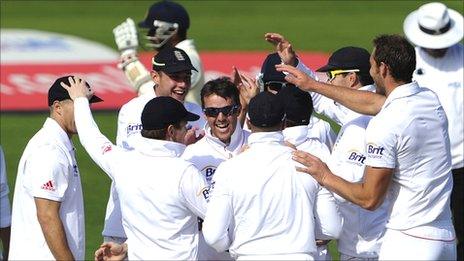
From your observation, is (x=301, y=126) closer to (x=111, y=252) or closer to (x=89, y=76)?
(x=111, y=252)

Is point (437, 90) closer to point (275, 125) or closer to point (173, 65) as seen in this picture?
point (173, 65)

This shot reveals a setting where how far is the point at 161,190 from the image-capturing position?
6559 mm

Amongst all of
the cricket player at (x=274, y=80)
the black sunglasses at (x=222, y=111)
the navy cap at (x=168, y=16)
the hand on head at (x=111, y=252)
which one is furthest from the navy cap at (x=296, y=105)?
the navy cap at (x=168, y=16)

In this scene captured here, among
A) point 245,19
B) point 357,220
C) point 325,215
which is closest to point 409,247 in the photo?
point 357,220

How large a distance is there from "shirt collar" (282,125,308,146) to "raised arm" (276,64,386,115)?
26 centimetres

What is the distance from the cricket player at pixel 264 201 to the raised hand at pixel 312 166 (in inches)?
1.5

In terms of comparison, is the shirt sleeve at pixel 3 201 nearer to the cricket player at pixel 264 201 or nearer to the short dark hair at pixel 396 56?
the cricket player at pixel 264 201

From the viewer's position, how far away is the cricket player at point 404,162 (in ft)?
21.9

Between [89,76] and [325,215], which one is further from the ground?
[325,215]

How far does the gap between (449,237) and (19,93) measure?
32.5 ft

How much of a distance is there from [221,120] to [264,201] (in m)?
0.95

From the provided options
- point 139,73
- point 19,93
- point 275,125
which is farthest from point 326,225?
point 19,93

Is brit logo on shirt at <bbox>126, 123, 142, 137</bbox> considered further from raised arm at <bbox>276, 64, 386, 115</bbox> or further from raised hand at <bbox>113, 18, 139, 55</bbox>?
raised hand at <bbox>113, 18, 139, 55</bbox>

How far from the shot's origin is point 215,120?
723cm
